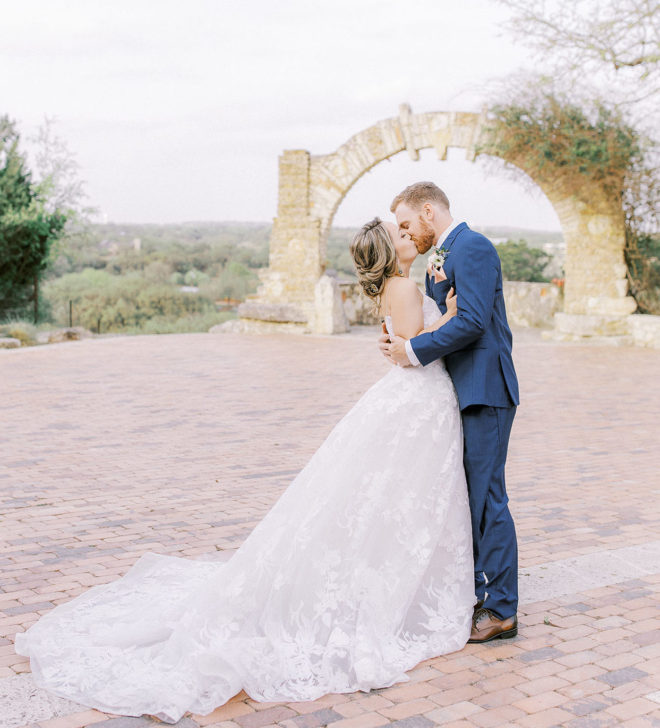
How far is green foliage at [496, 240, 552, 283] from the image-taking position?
25484 millimetres

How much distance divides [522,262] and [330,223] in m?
10.7

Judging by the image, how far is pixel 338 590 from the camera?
290 cm

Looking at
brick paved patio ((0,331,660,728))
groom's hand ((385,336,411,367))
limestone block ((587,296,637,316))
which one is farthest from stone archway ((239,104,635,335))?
groom's hand ((385,336,411,367))

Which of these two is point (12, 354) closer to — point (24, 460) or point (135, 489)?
point (24, 460)

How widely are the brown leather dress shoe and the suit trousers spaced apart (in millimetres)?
31

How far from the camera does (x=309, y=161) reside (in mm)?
16969

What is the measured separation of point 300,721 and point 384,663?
0.40 m

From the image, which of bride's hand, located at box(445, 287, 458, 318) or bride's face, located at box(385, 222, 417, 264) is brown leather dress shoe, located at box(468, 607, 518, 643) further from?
bride's face, located at box(385, 222, 417, 264)

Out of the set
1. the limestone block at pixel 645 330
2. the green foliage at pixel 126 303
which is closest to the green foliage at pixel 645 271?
the limestone block at pixel 645 330

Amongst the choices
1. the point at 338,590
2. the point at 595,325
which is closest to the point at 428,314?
the point at 338,590

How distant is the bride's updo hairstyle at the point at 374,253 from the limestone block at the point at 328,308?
44.6 ft

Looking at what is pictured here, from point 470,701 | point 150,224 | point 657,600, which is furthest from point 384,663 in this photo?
point 150,224

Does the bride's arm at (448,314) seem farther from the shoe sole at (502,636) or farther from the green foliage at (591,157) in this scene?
the green foliage at (591,157)

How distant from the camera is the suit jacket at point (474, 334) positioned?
9.78ft
